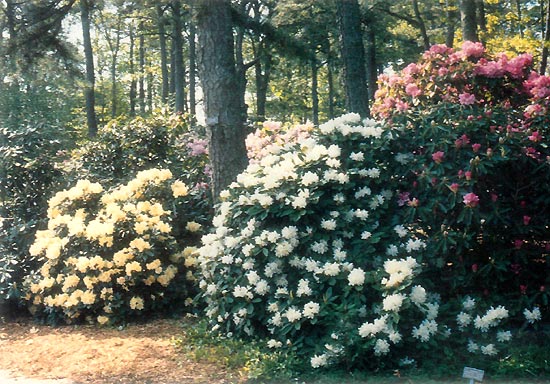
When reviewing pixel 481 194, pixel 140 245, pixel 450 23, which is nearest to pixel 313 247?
pixel 481 194

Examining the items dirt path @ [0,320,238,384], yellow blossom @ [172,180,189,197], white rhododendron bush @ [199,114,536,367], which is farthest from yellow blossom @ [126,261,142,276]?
yellow blossom @ [172,180,189,197]

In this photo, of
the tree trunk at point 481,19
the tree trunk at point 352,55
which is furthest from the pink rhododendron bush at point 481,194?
the tree trunk at point 481,19

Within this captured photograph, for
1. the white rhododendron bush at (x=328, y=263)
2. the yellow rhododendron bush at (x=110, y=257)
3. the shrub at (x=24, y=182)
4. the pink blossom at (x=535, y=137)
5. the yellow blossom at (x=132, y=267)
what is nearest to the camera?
the white rhododendron bush at (x=328, y=263)

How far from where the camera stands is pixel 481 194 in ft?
16.6

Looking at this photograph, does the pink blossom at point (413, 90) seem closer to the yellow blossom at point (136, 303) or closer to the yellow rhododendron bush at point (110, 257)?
the yellow rhododendron bush at point (110, 257)

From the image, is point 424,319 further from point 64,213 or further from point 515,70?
point 64,213

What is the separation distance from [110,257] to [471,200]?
3870 millimetres

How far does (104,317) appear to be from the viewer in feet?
21.1

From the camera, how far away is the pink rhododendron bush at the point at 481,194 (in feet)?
16.3

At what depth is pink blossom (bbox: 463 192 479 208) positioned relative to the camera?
4762mm

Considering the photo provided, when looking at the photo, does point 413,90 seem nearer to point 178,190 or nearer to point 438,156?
point 438,156

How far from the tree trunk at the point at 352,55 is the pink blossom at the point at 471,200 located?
6.06 meters

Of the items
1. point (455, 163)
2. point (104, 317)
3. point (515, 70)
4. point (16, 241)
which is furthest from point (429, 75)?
point (16, 241)

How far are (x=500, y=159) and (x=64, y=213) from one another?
4949 mm
